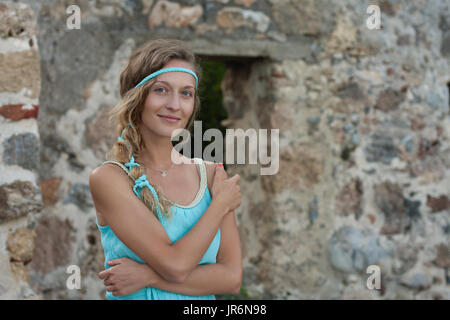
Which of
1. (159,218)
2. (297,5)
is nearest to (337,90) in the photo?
(297,5)

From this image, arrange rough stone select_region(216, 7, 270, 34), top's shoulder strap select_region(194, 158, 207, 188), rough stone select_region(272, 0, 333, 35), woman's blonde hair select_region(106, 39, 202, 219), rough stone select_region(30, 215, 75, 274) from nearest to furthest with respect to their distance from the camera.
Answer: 1. woman's blonde hair select_region(106, 39, 202, 219)
2. top's shoulder strap select_region(194, 158, 207, 188)
3. rough stone select_region(30, 215, 75, 274)
4. rough stone select_region(216, 7, 270, 34)
5. rough stone select_region(272, 0, 333, 35)

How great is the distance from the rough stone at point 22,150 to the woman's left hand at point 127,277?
0.86 metres

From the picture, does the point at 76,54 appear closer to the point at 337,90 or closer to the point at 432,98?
the point at 337,90

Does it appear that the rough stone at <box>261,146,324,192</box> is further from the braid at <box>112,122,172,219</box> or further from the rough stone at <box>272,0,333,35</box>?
the braid at <box>112,122,172,219</box>

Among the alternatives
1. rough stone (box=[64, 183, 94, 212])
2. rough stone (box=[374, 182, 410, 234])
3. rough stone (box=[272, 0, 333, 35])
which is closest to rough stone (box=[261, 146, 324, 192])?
rough stone (box=[374, 182, 410, 234])

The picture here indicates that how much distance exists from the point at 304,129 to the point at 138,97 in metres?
2.07

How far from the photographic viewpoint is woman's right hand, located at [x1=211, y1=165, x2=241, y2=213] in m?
1.67

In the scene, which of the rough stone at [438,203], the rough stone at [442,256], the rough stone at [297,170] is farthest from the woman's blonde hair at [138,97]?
the rough stone at [442,256]

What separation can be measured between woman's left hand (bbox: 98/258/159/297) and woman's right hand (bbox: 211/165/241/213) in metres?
0.31

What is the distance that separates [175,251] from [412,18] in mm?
2971

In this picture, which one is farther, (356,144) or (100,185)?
(356,144)

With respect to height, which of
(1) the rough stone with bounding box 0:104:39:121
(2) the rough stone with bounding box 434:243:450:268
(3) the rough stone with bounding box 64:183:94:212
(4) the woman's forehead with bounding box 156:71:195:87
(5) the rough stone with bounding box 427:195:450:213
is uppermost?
(4) the woman's forehead with bounding box 156:71:195:87

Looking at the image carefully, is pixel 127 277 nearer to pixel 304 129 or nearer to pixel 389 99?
pixel 304 129

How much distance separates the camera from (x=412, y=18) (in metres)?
3.72
